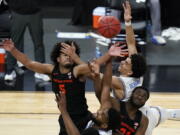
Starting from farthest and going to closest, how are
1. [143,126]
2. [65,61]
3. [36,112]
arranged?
[36,112] → [65,61] → [143,126]

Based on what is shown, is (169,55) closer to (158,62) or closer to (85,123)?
(158,62)

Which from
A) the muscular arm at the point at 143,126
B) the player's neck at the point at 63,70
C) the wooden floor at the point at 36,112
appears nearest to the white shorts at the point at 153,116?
the muscular arm at the point at 143,126

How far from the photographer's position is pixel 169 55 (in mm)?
10719

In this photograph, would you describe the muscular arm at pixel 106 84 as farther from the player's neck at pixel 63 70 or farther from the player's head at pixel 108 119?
the player's neck at pixel 63 70

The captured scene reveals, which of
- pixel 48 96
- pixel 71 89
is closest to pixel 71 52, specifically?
pixel 71 89

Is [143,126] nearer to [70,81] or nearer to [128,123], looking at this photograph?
[128,123]

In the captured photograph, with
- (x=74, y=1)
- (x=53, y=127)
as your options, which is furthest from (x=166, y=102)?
(x=74, y=1)

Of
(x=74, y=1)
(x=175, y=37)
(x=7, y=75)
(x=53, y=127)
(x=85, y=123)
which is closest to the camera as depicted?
(x=85, y=123)

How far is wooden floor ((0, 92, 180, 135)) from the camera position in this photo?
7.27 m

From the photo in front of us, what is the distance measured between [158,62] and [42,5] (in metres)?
3.41

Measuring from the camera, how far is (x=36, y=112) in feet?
25.9

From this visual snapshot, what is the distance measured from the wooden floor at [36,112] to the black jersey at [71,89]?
5.07 feet

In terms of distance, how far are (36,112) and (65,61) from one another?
240cm

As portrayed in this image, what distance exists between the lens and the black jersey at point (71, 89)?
5656 millimetres
